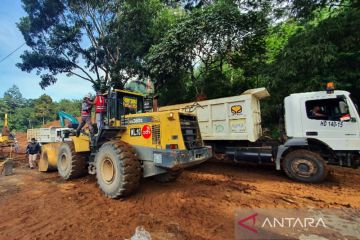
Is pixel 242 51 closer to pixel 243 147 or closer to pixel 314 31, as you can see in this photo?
pixel 314 31

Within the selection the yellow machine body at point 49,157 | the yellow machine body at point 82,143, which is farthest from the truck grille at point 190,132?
the yellow machine body at point 49,157

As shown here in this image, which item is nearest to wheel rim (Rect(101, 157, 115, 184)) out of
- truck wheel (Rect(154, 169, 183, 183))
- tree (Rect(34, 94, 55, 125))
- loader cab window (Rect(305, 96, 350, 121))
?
truck wheel (Rect(154, 169, 183, 183))

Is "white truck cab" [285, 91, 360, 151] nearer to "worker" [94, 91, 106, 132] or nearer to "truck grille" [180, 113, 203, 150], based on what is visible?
"truck grille" [180, 113, 203, 150]

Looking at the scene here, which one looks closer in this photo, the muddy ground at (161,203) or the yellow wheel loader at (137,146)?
the muddy ground at (161,203)

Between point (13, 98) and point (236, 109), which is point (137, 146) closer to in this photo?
point (236, 109)

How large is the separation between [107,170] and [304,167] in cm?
500

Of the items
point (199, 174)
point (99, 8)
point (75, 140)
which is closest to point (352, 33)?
point (199, 174)

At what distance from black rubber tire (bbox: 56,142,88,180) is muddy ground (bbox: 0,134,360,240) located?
245mm

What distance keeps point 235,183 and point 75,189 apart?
4.17 meters

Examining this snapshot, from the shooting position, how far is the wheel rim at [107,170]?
5.08 m

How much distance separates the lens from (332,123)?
19.7 ft

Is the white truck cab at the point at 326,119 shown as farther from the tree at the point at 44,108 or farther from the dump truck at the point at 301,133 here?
the tree at the point at 44,108

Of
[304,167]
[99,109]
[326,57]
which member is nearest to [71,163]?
→ [99,109]

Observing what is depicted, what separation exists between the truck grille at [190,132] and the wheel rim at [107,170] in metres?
1.74
